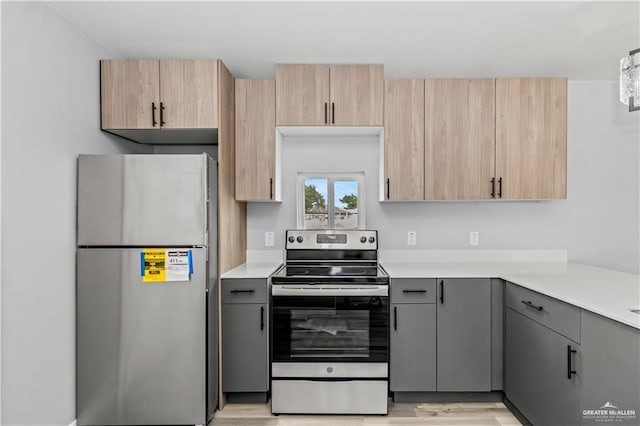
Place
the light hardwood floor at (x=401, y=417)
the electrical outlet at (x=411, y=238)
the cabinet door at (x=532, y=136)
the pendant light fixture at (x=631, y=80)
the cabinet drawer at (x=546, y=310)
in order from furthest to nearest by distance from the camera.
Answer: the electrical outlet at (x=411, y=238) → the cabinet door at (x=532, y=136) → the light hardwood floor at (x=401, y=417) → the cabinet drawer at (x=546, y=310) → the pendant light fixture at (x=631, y=80)

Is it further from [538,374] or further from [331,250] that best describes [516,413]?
[331,250]

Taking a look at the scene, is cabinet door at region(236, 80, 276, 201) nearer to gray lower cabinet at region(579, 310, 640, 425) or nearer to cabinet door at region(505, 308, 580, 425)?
cabinet door at region(505, 308, 580, 425)

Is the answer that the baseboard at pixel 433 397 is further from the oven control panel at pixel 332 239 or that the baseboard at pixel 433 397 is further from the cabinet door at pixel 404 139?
the cabinet door at pixel 404 139

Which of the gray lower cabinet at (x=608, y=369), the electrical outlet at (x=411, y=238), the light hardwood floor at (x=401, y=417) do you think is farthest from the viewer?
the electrical outlet at (x=411, y=238)

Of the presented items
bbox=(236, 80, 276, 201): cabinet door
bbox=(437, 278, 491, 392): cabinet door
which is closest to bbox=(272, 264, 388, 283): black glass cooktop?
bbox=(437, 278, 491, 392): cabinet door

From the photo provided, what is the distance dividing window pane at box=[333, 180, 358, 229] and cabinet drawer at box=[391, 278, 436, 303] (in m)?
0.79

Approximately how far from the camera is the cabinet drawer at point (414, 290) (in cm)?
255

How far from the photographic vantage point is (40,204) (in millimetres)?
1948

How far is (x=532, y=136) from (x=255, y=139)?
2083 mm

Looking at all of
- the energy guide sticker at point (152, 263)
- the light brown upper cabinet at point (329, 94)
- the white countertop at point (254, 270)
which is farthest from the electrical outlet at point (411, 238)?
the energy guide sticker at point (152, 263)

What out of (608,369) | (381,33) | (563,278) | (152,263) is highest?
(381,33)

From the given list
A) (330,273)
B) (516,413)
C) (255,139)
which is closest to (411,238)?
(330,273)

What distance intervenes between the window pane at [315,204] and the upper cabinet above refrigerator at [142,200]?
1128mm

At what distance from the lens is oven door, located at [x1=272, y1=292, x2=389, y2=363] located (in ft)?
8.17
